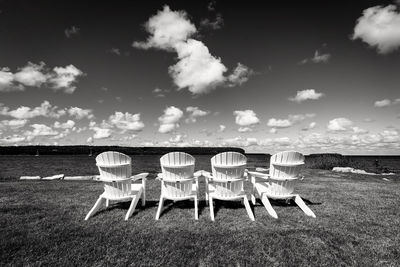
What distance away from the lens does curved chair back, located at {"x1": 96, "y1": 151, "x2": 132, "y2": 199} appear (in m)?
5.29

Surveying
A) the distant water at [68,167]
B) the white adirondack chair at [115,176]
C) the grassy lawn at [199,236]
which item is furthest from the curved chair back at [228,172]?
the distant water at [68,167]

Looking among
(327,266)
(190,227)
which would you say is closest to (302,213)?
(327,266)

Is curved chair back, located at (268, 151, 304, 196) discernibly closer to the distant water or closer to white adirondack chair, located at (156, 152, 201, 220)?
white adirondack chair, located at (156, 152, 201, 220)

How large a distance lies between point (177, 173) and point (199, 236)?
1665 millimetres

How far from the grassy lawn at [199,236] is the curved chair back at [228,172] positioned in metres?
0.56

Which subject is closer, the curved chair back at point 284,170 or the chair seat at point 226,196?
the chair seat at point 226,196

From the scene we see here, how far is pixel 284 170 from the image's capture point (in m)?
5.63

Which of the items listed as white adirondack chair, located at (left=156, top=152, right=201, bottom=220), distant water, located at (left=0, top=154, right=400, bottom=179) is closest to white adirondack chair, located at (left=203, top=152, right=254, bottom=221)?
white adirondack chair, located at (left=156, top=152, right=201, bottom=220)

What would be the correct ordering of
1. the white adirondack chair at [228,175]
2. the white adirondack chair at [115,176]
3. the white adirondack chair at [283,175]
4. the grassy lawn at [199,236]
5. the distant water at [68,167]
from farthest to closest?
the distant water at [68,167] < the white adirondack chair at [283,175] < the white adirondack chair at [228,175] < the white adirondack chair at [115,176] < the grassy lawn at [199,236]

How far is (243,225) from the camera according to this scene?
4660 mm

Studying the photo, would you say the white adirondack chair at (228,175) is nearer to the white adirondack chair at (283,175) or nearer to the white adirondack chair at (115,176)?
the white adirondack chair at (283,175)

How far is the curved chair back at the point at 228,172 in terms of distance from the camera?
5.39 metres

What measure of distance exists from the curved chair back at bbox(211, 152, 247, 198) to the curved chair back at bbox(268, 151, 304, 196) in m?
0.83

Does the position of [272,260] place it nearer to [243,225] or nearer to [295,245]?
[295,245]
